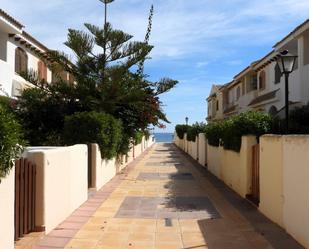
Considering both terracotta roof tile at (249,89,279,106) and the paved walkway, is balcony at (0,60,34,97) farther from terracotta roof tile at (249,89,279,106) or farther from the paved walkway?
terracotta roof tile at (249,89,279,106)

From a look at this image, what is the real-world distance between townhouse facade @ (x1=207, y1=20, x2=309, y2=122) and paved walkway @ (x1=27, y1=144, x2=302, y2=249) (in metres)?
9.02

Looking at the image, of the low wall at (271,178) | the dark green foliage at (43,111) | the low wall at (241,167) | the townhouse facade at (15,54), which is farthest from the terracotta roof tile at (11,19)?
the low wall at (271,178)

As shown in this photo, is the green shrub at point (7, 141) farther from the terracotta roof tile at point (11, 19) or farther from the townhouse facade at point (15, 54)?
the terracotta roof tile at point (11, 19)

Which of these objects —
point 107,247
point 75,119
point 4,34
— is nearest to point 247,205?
point 107,247

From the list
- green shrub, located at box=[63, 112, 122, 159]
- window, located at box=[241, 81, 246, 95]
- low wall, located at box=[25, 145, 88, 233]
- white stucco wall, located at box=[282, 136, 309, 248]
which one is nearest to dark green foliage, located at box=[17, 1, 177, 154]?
green shrub, located at box=[63, 112, 122, 159]

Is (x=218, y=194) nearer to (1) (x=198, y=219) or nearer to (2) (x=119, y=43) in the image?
(1) (x=198, y=219)

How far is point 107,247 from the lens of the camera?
7.17 m

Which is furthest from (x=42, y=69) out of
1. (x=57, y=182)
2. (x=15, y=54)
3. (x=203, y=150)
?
(x=57, y=182)

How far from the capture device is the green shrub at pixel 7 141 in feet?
17.3

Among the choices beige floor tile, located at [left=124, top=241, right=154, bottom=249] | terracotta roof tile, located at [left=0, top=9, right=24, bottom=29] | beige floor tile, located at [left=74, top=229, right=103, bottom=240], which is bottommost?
beige floor tile, located at [left=124, top=241, right=154, bottom=249]

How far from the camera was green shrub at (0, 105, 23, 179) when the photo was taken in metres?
5.27

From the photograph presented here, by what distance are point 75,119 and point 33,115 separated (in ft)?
13.8

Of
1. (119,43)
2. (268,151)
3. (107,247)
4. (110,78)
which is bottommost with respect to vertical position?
(107,247)

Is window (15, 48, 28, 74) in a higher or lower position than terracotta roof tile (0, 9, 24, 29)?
lower
